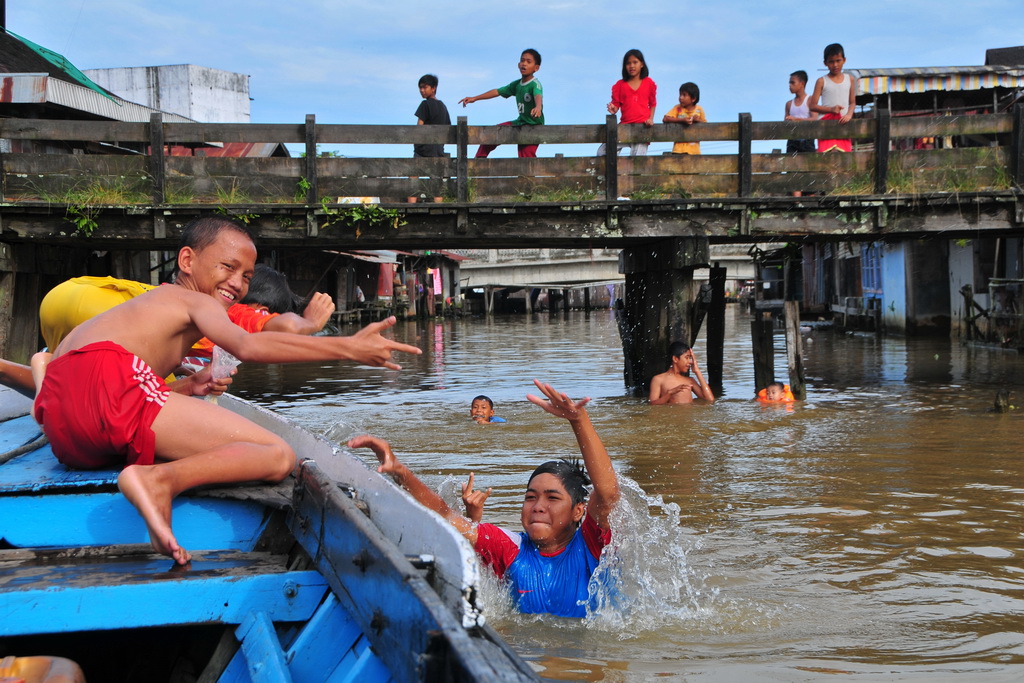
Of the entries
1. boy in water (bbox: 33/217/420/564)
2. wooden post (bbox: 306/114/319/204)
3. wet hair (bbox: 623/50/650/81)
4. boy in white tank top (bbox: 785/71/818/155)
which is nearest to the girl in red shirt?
wet hair (bbox: 623/50/650/81)

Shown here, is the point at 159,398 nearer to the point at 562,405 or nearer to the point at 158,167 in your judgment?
the point at 562,405

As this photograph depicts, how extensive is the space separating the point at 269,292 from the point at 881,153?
28.0 ft

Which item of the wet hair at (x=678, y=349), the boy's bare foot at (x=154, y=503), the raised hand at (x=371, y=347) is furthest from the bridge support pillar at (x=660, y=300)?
the boy's bare foot at (x=154, y=503)

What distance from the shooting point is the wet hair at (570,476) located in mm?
4102

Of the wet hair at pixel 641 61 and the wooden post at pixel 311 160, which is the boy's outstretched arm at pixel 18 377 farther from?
the wet hair at pixel 641 61

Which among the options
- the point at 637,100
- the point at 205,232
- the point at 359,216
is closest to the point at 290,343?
the point at 205,232

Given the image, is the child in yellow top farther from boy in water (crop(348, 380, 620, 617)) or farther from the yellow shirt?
boy in water (crop(348, 380, 620, 617))


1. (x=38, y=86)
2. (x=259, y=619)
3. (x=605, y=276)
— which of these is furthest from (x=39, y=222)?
→ (x=605, y=276)

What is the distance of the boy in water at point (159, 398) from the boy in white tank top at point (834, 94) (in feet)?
32.2

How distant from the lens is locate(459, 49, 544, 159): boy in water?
11.3m

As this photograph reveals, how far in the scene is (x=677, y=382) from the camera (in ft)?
36.3

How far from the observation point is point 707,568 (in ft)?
17.0

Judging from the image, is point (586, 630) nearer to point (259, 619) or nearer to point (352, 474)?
point (352, 474)

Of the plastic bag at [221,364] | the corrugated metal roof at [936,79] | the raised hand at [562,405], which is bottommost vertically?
the raised hand at [562,405]
